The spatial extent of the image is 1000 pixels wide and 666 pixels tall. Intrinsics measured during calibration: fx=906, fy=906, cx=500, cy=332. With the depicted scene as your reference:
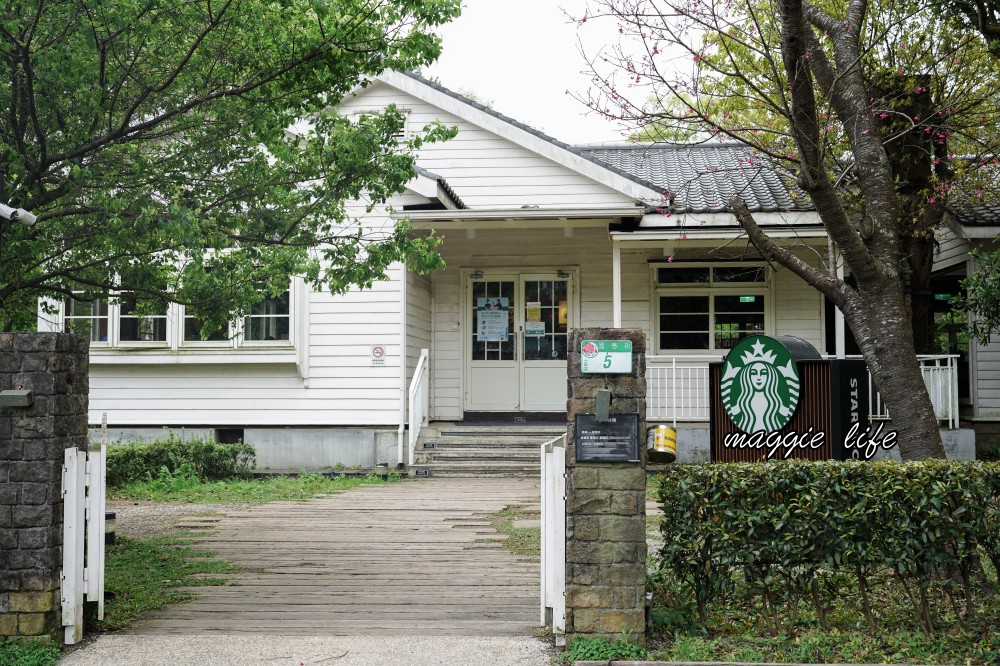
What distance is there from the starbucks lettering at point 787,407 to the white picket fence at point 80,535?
4.92 metres

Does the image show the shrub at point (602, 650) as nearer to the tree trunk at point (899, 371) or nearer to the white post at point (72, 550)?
the tree trunk at point (899, 371)

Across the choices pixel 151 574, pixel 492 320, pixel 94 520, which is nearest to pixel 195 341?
pixel 492 320

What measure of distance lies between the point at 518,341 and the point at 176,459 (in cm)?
550

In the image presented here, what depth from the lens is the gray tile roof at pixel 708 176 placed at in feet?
42.3

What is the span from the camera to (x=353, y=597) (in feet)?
20.8

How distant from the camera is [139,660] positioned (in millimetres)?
4980

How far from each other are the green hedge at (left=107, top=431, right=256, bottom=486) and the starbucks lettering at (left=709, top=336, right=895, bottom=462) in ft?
25.2

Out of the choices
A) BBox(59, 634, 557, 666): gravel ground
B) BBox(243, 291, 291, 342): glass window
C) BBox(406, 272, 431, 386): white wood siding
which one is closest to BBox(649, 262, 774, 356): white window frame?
BBox(406, 272, 431, 386): white wood siding

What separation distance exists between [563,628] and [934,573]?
2347 mm

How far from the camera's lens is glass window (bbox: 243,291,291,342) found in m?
13.6

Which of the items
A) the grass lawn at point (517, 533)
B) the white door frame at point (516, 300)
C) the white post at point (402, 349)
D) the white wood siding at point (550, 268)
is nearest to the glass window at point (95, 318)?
the white post at point (402, 349)

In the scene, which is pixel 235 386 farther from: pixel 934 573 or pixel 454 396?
pixel 934 573

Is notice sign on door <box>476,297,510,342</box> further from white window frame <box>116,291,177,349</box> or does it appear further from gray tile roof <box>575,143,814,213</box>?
white window frame <box>116,291,177,349</box>

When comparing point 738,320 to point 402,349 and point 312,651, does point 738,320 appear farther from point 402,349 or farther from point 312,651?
point 312,651
